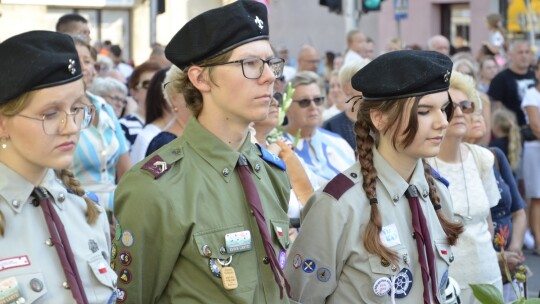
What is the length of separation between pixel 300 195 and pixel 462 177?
3.05ft

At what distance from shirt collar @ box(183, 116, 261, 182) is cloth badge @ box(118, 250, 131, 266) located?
42 cm

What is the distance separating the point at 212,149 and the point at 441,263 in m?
1.16

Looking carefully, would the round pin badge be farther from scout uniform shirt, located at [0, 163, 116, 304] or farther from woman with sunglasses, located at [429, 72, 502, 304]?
woman with sunglasses, located at [429, 72, 502, 304]

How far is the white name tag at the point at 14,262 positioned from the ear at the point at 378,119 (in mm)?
1624

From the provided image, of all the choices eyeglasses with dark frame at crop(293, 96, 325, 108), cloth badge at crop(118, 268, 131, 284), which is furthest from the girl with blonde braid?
eyeglasses with dark frame at crop(293, 96, 325, 108)

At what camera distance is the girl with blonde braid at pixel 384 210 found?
159 inches

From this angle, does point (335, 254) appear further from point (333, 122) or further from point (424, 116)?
point (333, 122)

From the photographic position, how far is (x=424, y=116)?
415 cm

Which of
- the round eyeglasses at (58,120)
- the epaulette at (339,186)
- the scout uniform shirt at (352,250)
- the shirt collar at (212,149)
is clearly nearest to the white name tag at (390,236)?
the scout uniform shirt at (352,250)

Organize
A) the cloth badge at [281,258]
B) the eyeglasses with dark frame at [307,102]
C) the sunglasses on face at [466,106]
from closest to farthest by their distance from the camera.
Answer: the cloth badge at [281,258] → the sunglasses on face at [466,106] → the eyeglasses with dark frame at [307,102]

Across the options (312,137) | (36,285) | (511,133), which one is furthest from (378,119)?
(511,133)

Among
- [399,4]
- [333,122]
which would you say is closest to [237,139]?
[333,122]

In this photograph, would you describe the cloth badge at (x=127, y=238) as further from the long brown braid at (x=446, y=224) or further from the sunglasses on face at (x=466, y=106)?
the sunglasses on face at (x=466, y=106)

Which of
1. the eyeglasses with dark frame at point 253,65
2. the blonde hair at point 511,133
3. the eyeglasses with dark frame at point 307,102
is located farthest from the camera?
the blonde hair at point 511,133
